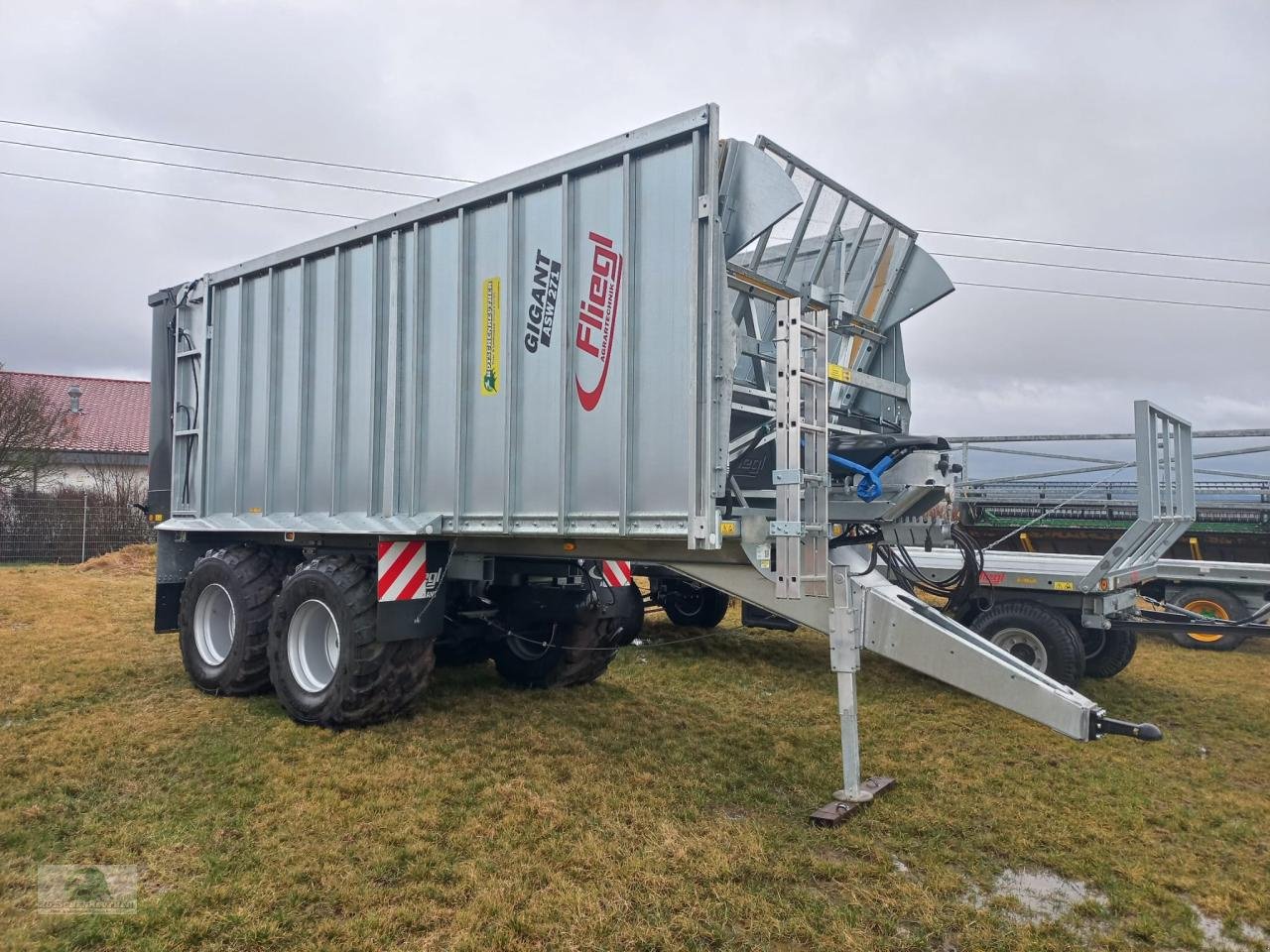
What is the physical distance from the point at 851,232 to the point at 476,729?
4.24 metres

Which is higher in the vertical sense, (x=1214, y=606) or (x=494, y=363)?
(x=494, y=363)

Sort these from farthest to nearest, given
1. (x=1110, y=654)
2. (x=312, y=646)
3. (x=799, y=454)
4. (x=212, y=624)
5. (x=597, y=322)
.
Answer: (x=1110, y=654)
(x=212, y=624)
(x=312, y=646)
(x=597, y=322)
(x=799, y=454)

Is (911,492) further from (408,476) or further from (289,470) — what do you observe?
(289,470)

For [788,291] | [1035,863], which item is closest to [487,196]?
[788,291]

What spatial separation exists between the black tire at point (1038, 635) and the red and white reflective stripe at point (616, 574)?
3198mm

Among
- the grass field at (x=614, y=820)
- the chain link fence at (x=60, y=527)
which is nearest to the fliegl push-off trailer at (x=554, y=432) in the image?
the grass field at (x=614, y=820)

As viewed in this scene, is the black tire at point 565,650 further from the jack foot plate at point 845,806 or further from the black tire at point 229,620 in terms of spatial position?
the jack foot plate at point 845,806

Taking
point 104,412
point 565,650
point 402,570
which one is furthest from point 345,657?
point 104,412

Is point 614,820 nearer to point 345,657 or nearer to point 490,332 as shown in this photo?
point 345,657

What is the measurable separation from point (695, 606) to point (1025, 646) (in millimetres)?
3859

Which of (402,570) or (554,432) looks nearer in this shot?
(554,432)

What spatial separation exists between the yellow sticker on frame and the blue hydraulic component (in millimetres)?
2097

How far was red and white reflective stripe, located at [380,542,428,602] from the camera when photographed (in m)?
5.50

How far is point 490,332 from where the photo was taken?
17.3 feet
